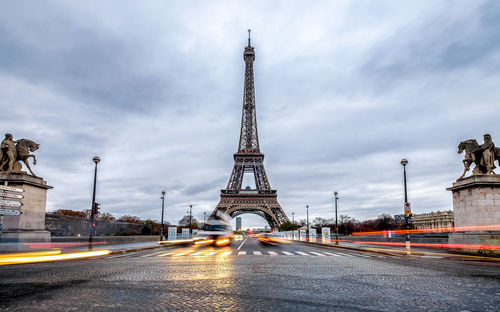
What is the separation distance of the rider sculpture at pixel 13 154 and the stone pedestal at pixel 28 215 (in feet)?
2.88

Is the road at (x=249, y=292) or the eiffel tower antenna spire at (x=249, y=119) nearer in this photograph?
the road at (x=249, y=292)

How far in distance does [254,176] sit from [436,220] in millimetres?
115899

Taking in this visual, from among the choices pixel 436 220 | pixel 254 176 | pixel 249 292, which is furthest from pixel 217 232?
pixel 436 220

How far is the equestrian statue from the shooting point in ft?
67.7

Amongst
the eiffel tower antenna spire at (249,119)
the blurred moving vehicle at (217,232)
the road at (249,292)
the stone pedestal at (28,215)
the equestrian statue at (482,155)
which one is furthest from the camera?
the eiffel tower antenna spire at (249,119)

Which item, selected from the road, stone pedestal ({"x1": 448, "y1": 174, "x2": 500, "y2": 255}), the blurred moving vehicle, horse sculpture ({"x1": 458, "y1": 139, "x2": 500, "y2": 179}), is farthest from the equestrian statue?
the blurred moving vehicle

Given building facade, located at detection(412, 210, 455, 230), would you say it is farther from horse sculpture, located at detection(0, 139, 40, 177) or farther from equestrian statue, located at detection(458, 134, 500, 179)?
horse sculpture, located at detection(0, 139, 40, 177)

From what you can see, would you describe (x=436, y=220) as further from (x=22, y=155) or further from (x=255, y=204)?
(x=22, y=155)

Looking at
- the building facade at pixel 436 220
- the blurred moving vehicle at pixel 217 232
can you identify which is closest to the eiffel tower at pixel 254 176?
the blurred moving vehicle at pixel 217 232

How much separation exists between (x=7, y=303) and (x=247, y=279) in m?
5.20

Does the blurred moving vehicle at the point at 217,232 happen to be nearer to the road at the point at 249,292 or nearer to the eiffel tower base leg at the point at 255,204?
the road at the point at 249,292

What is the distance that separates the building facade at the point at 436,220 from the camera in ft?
511

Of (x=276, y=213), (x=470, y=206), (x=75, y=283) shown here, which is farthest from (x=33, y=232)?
(x=276, y=213)

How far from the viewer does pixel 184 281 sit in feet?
30.0
